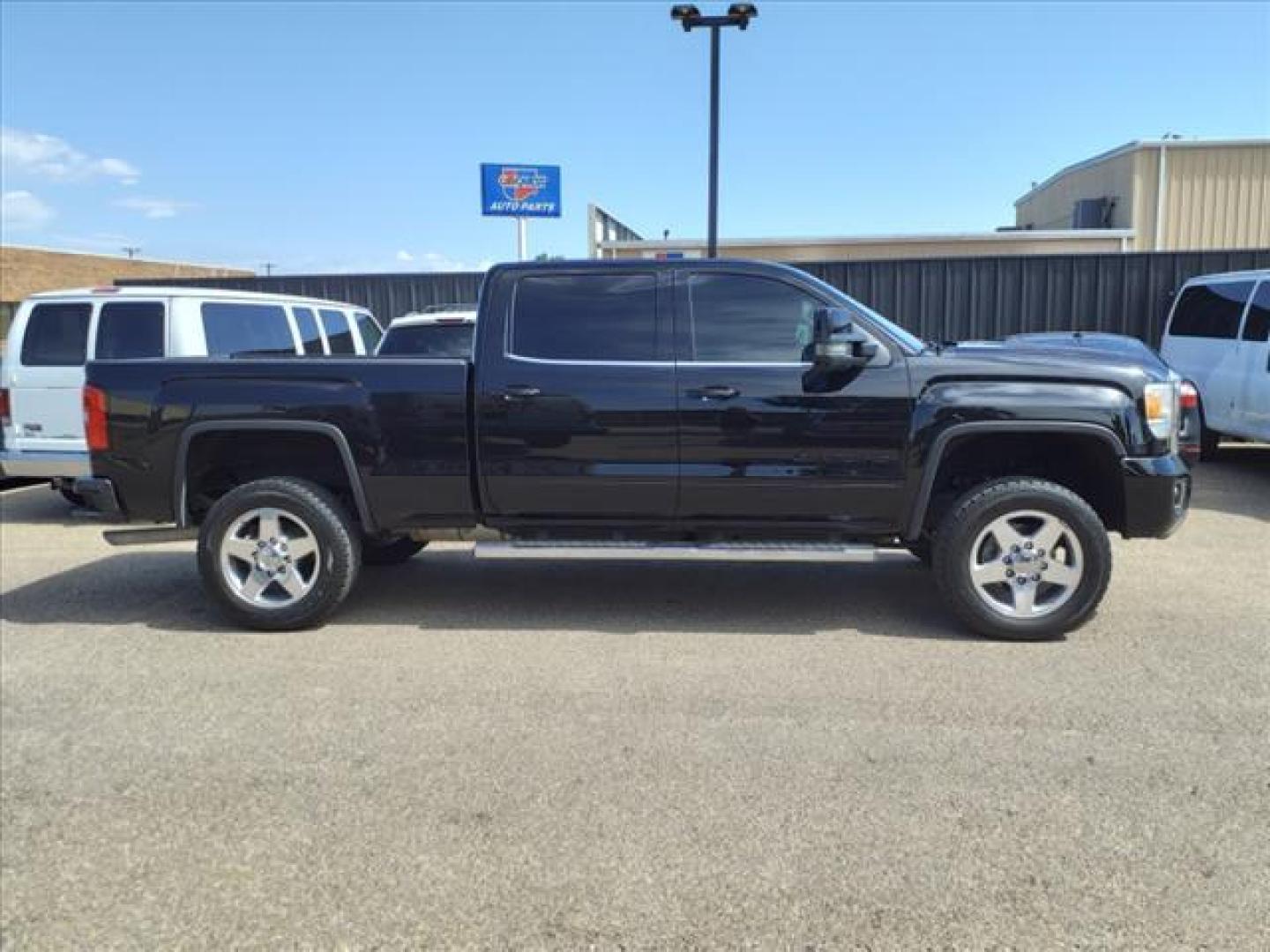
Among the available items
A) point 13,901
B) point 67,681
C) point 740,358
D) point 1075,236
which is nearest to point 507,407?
point 740,358

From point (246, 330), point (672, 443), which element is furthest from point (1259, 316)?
point (246, 330)

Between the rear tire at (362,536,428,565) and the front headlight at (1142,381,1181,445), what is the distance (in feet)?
14.4

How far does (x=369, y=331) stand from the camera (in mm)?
10688

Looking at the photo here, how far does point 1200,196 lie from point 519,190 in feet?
46.8

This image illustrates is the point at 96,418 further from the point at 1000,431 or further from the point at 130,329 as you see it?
the point at 1000,431

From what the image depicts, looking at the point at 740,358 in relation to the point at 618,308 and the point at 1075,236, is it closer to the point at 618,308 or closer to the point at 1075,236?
the point at 618,308

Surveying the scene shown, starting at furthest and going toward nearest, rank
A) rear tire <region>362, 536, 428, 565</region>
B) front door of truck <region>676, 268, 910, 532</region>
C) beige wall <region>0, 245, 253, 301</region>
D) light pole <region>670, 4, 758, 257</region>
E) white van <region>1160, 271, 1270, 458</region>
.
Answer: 1. beige wall <region>0, 245, 253, 301</region>
2. light pole <region>670, 4, 758, 257</region>
3. white van <region>1160, 271, 1270, 458</region>
4. rear tire <region>362, 536, 428, 565</region>
5. front door of truck <region>676, 268, 910, 532</region>

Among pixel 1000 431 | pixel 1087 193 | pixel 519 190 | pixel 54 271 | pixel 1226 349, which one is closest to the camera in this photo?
pixel 1000 431

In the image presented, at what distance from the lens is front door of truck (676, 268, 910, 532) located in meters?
5.02

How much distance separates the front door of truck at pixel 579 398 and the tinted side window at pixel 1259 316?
296 inches

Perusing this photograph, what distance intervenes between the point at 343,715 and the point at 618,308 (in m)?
2.53

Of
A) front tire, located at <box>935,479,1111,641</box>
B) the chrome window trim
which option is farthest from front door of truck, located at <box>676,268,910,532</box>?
front tire, located at <box>935,479,1111,641</box>

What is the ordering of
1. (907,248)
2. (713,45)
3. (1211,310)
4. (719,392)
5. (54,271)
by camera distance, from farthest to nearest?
1. (54,271)
2. (907,248)
3. (713,45)
4. (1211,310)
5. (719,392)

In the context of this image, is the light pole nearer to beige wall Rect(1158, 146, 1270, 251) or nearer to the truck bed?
the truck bed
